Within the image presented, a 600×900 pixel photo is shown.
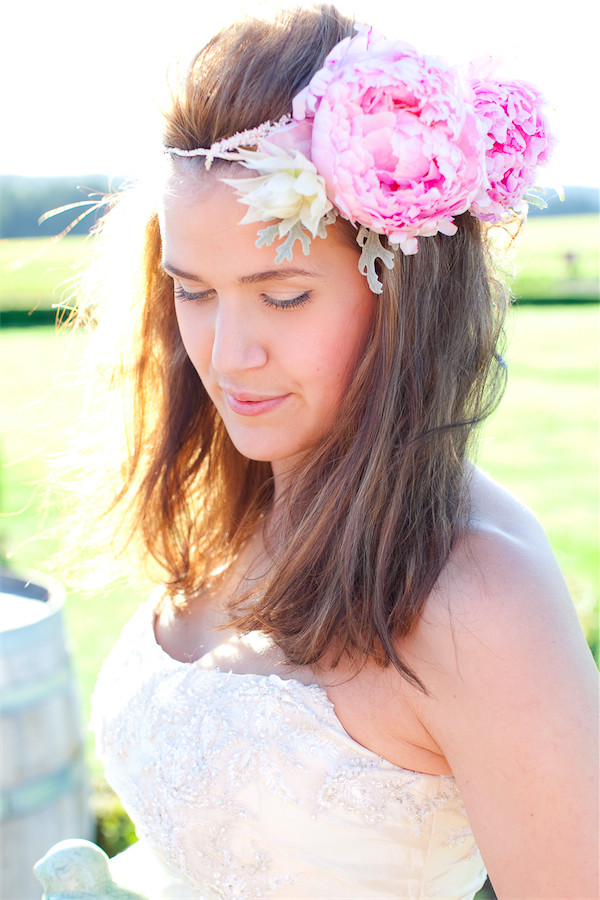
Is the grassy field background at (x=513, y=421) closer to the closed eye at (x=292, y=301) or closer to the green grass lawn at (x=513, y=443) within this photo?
the green grass lawn at (x=513, y=443)

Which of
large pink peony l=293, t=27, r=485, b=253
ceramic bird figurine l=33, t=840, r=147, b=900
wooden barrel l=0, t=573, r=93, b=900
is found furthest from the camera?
wooden barrel l=0, t=573, r=93, b=900

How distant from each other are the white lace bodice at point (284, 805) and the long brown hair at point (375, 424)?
0.41 ft

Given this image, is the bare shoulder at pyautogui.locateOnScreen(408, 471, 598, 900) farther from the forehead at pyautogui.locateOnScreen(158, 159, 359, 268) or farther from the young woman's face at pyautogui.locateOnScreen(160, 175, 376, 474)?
the forehead at pyautogui.locateOnScreen(158, 159, 359, 268)

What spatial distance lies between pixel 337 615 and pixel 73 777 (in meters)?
1.68

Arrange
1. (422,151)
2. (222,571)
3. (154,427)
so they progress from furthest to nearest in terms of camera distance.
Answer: (154,427) < (222,571) < (422,151)

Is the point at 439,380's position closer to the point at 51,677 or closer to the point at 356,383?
the point at 356,383

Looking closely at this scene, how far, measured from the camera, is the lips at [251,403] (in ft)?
4.87

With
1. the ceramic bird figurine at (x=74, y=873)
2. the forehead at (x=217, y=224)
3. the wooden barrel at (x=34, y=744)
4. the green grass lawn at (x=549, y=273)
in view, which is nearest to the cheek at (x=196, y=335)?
the forehead at (x=217, y=224)

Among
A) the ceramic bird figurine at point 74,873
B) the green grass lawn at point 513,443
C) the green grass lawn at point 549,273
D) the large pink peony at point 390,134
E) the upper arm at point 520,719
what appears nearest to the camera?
the upper arm at point 520,719

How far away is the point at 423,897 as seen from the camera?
1446 millimetres

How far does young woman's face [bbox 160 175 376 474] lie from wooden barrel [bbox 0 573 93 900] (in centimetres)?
143

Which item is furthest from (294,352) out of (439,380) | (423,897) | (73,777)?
(73,777)

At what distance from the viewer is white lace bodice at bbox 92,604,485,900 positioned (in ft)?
4.44

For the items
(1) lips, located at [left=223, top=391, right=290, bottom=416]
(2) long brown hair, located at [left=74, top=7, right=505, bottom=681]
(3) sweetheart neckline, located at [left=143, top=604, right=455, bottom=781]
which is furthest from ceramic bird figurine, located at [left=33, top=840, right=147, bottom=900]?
(1) lips, located at [left=223, top=391, right=290, bottom=416]
